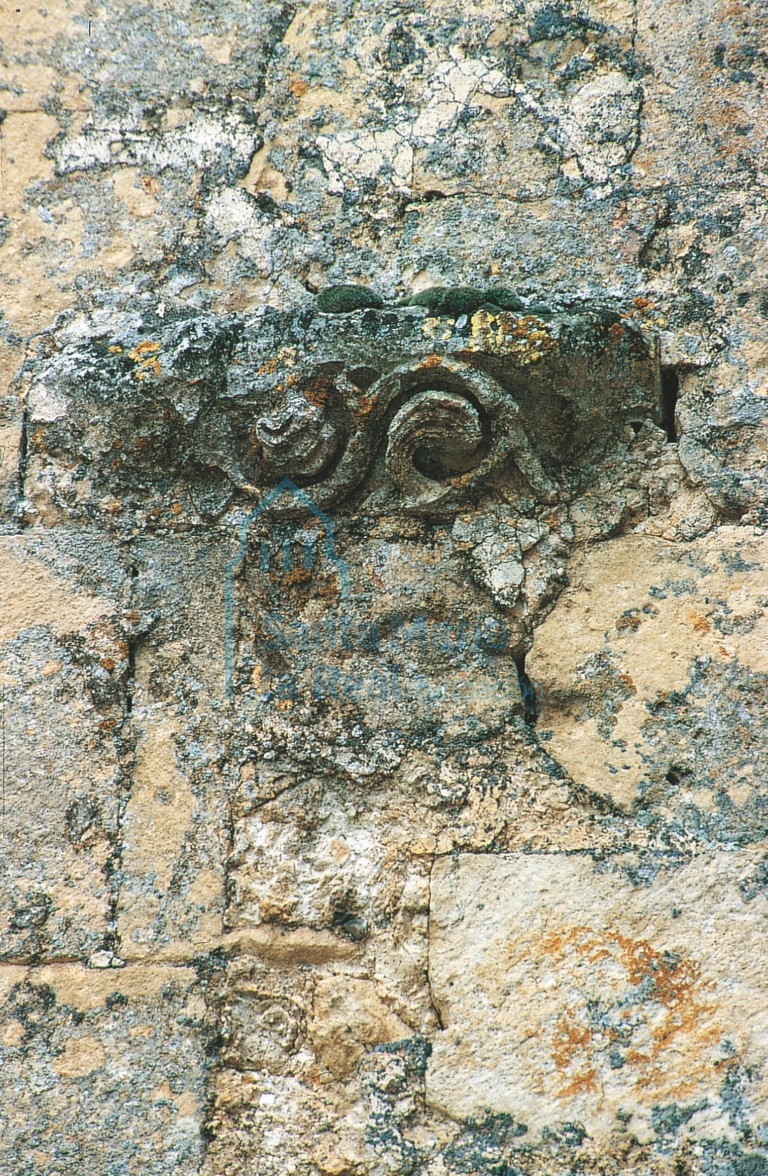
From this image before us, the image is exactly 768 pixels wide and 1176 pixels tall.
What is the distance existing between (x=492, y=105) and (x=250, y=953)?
1.73 metres

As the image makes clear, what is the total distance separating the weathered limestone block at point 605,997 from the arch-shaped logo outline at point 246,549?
62 centimetres

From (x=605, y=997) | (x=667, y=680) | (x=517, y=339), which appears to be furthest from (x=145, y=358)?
(x=605, y=997)

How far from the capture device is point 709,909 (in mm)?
1541

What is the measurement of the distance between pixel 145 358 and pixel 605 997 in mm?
1433

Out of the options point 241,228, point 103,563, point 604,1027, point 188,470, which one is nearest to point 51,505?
point 103,563

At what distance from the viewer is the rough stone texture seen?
1.57 meters

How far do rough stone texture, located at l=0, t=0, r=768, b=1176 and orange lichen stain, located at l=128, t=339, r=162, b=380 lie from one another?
0.03 feet

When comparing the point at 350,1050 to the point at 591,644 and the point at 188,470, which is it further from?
the point at 188,470

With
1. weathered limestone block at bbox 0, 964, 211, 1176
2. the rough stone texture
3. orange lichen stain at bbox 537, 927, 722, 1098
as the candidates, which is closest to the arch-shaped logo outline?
the rough stone texture

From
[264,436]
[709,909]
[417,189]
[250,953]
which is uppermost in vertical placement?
[417,189]

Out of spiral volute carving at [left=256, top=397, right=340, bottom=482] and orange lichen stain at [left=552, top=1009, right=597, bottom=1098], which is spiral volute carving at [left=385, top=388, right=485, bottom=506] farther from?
orange lichen stain at [left=552, top=1009, right=597, bottom=1098]

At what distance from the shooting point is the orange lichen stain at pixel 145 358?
1875 millimetres

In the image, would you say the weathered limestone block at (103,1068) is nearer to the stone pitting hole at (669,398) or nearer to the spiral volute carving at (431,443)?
the spiral volute carving at (431,443)

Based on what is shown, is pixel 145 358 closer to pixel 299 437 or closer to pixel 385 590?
pixel 299 437
